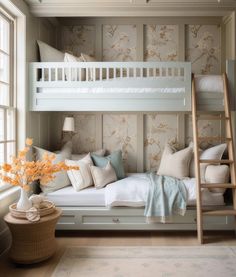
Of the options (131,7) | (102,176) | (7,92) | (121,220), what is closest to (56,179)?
(102,176)

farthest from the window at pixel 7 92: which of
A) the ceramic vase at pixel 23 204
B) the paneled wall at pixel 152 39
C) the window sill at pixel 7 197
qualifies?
the paneled wall at pixel 152 39

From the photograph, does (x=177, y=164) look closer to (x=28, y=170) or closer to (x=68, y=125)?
(x=68, y=125)

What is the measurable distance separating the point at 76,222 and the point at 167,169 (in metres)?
1.31

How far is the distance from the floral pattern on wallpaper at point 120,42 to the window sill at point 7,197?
7.61 feet

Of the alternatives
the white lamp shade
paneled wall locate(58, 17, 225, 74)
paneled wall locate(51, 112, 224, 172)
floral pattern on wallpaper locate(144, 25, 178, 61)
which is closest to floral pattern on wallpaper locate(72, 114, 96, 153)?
paneled wall locate(51, 112, 224, 172)

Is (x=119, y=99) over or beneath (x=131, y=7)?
beneath

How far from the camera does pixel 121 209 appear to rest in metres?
3.48

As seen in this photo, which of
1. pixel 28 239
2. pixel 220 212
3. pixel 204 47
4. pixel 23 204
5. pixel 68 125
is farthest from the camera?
pixel 204 47

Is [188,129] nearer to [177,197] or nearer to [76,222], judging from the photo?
[177,197]

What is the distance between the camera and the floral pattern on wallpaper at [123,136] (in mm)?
4480

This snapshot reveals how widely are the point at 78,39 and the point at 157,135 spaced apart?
180cm

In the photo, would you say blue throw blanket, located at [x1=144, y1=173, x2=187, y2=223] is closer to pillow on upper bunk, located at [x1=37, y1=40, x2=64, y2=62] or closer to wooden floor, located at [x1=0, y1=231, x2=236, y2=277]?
wooden floor, located at [x1=0, y1=231, x2=236, y2=277]

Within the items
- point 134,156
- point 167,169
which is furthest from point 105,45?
point 167,169

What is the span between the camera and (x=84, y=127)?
4.50 m
